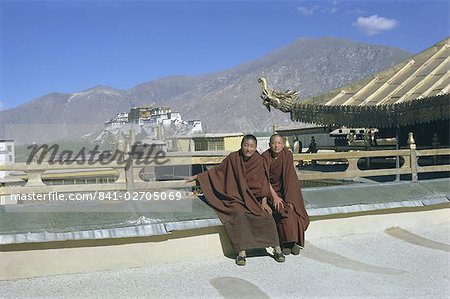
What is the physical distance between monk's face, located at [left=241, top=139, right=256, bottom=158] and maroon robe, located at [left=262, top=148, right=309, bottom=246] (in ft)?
1.02

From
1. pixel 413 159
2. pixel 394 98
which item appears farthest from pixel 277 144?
pixel 394 98

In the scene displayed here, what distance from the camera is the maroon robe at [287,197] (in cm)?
560

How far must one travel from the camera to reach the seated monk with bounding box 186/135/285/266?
5.43m

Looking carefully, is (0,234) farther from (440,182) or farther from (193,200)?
(440,182)

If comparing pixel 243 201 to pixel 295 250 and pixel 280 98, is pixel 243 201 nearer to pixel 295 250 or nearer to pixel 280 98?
pixel 295 250

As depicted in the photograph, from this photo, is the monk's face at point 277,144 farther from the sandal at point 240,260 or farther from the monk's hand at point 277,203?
the sandal at point 240,260

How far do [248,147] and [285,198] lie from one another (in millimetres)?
798

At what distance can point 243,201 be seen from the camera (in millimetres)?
5477

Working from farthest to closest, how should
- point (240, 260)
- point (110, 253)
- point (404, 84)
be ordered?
point (404, 84) < point (240, 260) < point (110, 253)

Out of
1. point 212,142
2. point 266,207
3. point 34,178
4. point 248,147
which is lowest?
point 212,142

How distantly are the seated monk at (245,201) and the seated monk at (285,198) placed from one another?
0.14 meters

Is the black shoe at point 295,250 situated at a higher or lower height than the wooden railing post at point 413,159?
lower

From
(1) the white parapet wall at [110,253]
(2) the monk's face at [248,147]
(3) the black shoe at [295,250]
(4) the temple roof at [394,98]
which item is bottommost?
(3) the black shoe at [295,250]

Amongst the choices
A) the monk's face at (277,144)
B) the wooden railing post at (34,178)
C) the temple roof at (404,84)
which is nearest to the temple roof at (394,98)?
the temple roof at (404,84)
